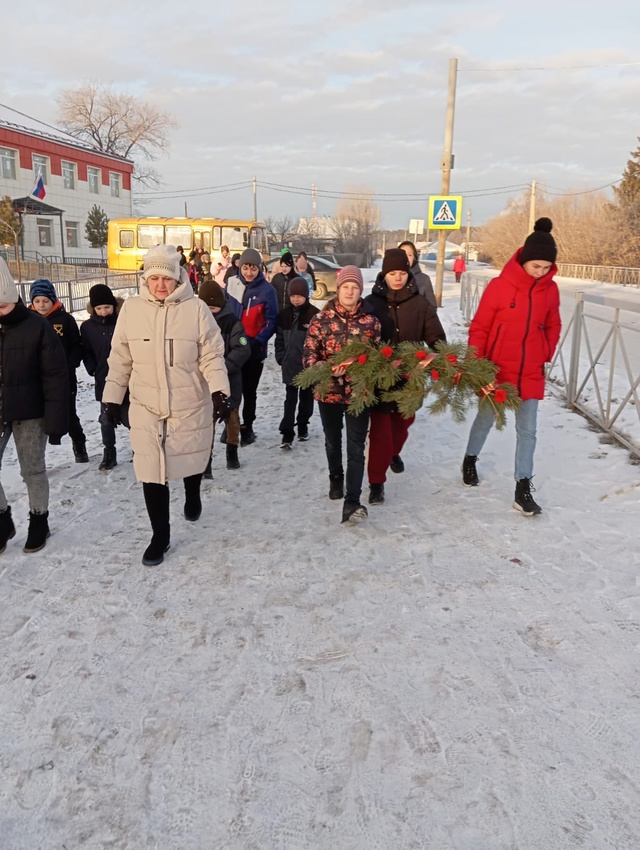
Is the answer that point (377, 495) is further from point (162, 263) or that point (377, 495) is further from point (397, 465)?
point (162, 263)

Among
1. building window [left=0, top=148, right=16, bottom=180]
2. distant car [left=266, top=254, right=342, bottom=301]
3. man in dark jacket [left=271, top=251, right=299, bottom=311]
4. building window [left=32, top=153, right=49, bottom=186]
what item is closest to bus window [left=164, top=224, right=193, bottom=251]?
distant car [left=266, top=254, right=342, bottom=301]

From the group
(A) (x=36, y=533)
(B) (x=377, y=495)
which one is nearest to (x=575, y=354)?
(B) (x=377, y=495)

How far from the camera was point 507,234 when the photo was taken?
59.5 metres

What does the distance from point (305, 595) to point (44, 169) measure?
39237 mm

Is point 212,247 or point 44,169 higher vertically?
point 44,169

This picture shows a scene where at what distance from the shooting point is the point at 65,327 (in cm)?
552

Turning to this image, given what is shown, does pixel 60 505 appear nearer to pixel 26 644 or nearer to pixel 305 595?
pixel 26 644

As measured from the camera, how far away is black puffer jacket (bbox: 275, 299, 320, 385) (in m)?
6.06

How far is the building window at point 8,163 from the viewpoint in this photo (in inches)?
1284

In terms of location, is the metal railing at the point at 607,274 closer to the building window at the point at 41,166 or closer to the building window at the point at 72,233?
the building window at the point at 72,233

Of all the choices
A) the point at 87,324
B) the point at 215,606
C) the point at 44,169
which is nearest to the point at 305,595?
the point at 215,606

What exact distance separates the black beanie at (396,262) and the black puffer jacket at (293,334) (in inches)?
64.4

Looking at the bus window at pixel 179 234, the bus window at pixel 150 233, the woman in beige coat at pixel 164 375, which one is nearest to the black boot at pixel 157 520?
the woman in beige coat at pixel 164 375

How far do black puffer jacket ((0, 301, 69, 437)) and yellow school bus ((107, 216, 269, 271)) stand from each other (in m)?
20.9
